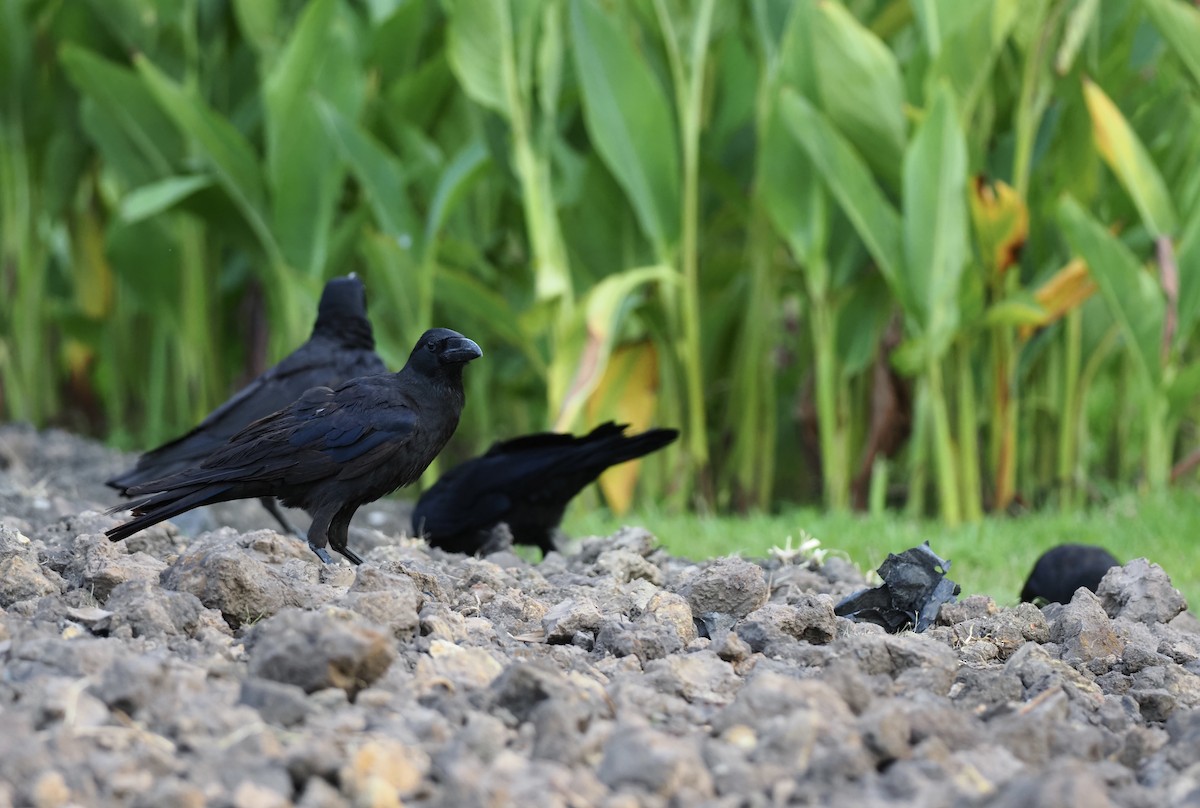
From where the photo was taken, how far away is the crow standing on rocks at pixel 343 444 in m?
3.32

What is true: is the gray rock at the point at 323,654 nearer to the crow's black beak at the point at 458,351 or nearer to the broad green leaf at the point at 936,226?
the crow's black beak at the point at 458,351

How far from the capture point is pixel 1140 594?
3137 millimetres

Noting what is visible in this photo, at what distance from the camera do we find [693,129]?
586 centimetres

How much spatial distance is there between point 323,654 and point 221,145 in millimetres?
4711

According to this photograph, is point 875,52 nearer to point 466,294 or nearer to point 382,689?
point 466,294

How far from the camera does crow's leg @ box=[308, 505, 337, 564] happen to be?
3438 millimetres

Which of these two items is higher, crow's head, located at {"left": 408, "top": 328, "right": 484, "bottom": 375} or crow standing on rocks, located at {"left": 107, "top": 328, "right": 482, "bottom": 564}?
crow's head, located at {"left": 408, "top": 328, "right": 484, "bottom": 375}

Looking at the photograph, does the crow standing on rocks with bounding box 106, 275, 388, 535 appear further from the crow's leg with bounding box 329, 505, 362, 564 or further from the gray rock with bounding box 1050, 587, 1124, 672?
the gray rock with bounding box 1050, 587, 1124, 672

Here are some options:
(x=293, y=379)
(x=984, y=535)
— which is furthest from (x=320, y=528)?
(x=984, y=535)

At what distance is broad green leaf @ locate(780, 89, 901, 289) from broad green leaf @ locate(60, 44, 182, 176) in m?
3.31

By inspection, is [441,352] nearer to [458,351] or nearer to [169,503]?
[458,351]

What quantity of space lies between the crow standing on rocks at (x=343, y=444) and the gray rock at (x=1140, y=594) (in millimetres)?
1550

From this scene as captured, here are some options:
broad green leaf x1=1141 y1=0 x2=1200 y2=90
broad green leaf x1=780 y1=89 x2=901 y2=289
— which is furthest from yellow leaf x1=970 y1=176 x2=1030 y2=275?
broad green leaf x1=1141 y1=0 x2=1200 y2=90

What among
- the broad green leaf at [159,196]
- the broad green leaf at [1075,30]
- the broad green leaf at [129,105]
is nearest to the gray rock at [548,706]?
the broad green leaf at [1075,30]
